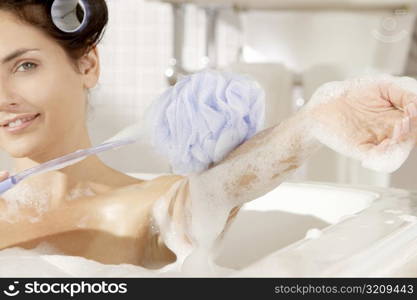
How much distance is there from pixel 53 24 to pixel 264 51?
0.88 metres

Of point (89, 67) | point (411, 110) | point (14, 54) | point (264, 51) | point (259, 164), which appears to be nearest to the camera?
point (411, 110)

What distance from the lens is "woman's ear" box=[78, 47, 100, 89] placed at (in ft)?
4.00

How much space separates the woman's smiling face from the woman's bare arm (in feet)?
1.10

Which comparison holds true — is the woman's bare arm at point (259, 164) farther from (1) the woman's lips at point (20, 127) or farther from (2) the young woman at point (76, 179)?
(1) the woman's lips at point (20, 127)

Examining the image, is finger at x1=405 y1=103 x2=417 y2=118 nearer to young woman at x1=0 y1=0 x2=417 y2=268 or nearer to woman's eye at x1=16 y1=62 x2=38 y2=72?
young woman at x1=0 y1=0 x2=417 y2=268

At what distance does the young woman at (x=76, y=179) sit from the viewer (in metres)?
1.00

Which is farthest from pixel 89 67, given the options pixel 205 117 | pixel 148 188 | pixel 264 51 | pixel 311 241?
pixel 264 51

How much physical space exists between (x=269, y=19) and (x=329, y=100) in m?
1.06

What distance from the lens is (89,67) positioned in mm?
1236

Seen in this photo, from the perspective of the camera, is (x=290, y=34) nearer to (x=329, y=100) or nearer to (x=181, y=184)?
(x=181, y=184)

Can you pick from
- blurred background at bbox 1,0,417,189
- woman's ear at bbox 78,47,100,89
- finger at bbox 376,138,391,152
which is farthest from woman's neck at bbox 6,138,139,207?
finger at bbox 376,138,391,152

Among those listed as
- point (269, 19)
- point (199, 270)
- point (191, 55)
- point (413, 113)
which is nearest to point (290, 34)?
point (269, 19)

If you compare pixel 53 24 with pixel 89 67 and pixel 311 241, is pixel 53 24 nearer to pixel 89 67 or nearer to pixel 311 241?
pixel 89 67

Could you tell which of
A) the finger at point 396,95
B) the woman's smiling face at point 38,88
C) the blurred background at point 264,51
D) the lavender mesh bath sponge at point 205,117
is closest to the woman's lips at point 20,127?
the woman's smiling face at point 38,88
